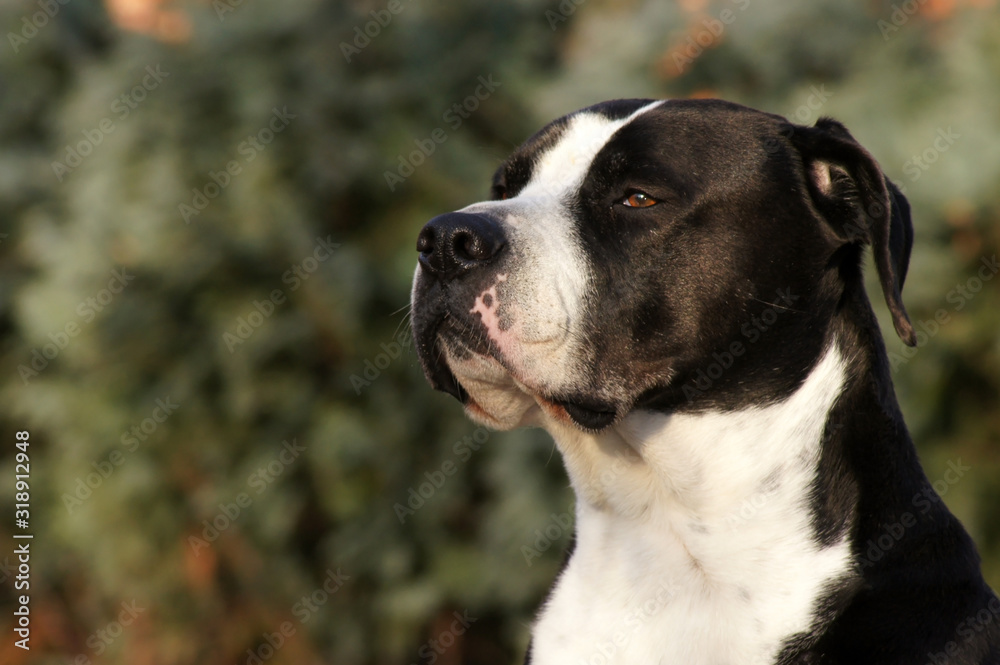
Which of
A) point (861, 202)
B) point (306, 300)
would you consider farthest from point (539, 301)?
point (306, 300)

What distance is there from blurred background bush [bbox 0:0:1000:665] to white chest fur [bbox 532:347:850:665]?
2.31 metres

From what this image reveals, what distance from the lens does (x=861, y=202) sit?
253 cm

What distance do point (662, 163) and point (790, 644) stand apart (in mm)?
1147

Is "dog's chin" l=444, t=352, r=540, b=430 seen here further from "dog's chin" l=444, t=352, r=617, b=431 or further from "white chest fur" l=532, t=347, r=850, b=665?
"white chest fur" l=532, t=347, r=850, b=665

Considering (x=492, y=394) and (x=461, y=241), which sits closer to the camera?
(x=461, y=241)

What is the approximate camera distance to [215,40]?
5.18 metres

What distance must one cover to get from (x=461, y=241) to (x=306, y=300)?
9.45ft

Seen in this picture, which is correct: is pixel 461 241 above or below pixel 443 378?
above

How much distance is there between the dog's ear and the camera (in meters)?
2.43

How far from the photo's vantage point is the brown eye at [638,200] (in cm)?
251

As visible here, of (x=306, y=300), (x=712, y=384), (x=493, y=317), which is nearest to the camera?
(x=493, y=317)

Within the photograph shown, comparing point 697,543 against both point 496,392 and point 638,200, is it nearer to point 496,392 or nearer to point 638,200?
point 496,392

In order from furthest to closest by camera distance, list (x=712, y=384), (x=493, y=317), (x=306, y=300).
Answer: (x=306, y=300) < (x=712, y=384) < (x=493, y=317)

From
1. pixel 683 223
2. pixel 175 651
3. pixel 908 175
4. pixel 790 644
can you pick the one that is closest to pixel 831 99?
pixel 908 175
